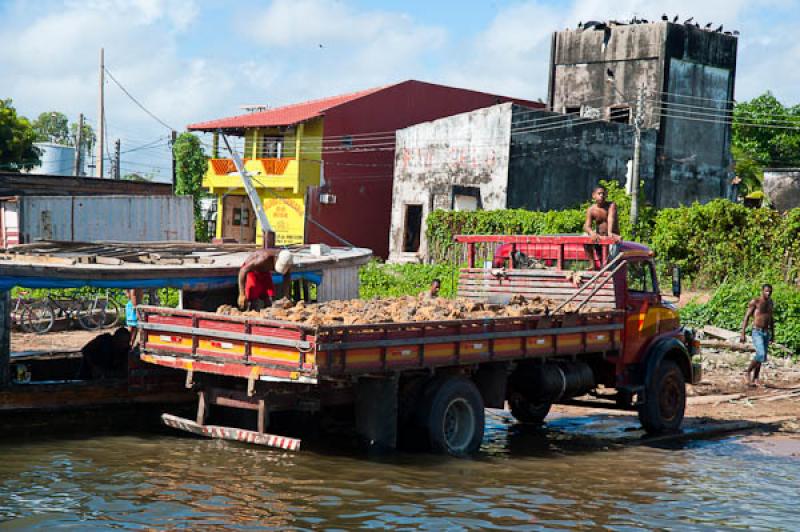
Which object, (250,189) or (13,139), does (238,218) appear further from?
(13,139)

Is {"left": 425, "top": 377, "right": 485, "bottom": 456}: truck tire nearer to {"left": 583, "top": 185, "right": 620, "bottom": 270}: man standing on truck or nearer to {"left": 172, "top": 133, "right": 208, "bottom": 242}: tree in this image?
{"left": 583, "top": 185, "right": 620, "bottom": 270}: man standing on truck

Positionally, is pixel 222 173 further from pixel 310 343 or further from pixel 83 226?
pixel 310 343

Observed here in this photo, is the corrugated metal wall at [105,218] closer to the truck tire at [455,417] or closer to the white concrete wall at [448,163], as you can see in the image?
the white concrete wall at [448,163]

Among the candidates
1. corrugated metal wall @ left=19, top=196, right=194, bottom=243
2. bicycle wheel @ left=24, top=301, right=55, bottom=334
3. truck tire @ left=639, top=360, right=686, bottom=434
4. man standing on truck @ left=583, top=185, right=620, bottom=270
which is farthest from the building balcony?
truck tire @ left=639, top=360, right=686, bottom=434

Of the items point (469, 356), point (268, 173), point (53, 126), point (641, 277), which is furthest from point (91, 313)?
point (53, 126)

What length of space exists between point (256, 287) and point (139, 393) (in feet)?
5.97

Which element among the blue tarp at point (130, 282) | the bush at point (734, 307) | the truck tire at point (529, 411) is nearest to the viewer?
the blue tarp at point (130, 282)

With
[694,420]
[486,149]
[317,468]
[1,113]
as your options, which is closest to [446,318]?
[317,468]

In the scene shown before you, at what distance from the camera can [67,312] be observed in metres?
24.6

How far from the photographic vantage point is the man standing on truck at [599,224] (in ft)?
43.7

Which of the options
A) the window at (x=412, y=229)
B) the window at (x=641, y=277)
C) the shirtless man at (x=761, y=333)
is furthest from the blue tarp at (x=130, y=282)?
the window at (x=412, y=229)

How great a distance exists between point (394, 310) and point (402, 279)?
20.9 meters

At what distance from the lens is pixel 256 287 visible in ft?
40.2

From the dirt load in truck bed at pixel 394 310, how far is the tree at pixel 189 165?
34.3 meters
